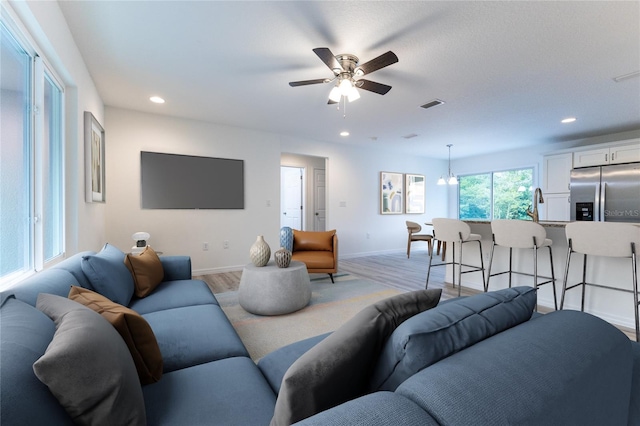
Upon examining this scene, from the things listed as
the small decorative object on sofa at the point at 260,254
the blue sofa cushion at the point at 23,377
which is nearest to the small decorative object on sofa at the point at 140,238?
the small decorative object on sofa at the point at 260,254

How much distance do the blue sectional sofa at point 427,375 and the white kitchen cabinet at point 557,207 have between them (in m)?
5.19

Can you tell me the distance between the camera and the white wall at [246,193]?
12.6 ft

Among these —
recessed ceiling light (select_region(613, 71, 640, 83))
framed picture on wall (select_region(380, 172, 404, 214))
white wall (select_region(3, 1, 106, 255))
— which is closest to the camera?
white wall (select_region(3, 1, 106, 255))

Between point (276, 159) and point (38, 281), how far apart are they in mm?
4094

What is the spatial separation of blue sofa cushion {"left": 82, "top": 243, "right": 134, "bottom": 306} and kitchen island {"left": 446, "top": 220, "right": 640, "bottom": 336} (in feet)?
11.8

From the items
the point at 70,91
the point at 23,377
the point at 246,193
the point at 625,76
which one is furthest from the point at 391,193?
the point at 23,377

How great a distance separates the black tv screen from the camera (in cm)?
400

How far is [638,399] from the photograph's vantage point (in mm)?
888

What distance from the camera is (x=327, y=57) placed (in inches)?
81.8

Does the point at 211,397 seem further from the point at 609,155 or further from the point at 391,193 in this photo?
the point at 609,155

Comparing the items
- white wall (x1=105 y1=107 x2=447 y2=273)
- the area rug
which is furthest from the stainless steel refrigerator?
the area rug

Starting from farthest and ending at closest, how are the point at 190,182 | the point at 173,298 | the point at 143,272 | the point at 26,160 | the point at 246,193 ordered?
the point at 246,193
the point at 190,182
the point at 143,272
the point at 173,298
the point at 26,160

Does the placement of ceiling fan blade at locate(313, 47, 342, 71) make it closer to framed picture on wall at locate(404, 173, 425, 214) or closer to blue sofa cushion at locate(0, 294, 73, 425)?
blue sofa cushion at locate(0, 294, 73, 425)

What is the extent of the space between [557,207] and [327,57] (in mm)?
5470
